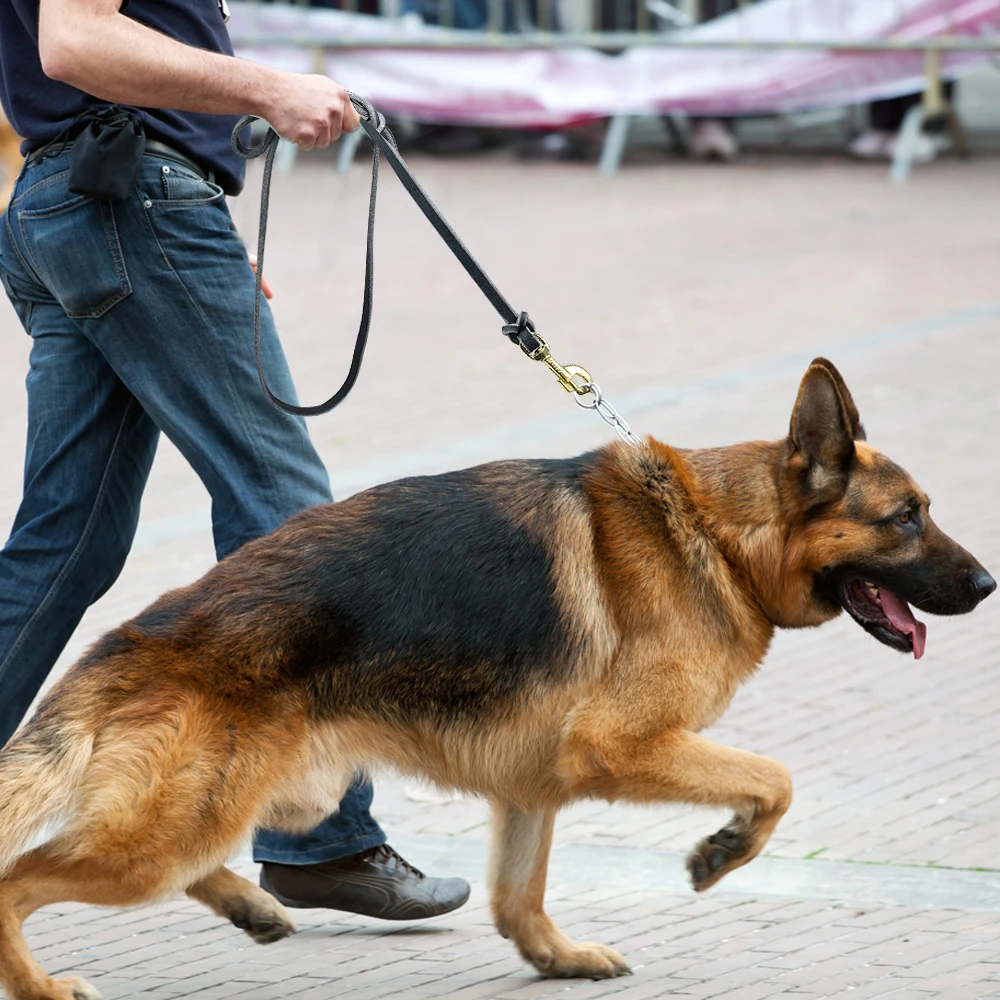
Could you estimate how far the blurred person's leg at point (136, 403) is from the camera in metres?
3.63

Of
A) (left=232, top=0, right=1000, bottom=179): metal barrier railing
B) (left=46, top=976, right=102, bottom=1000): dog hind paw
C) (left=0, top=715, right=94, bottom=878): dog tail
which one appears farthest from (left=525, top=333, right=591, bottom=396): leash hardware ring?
(left=232, top=0, right=1000, bottom=179): metal barrier railing

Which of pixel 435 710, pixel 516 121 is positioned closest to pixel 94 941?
pixel 435 710

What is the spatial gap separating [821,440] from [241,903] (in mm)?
1631

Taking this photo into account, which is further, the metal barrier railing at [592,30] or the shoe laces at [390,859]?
the metal barrier railing at [592,30]

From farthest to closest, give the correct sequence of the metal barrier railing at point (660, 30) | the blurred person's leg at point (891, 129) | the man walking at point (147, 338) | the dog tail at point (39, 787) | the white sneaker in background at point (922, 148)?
the blurred person's leg at point (891, 129) → the white sneaker in background at point (922, 148) → the metal barrier railing at point (660, 30) → the man walking at point (147, 338) → the dog tail at point (39, 787)

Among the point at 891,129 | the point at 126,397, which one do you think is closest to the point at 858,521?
the point at 126,397

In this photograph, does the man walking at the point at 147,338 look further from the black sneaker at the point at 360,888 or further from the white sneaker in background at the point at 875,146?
the white sneaker in background at the point at 875,146

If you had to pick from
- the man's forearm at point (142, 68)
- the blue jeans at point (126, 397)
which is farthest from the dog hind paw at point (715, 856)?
the man's forearm at point (142, 68)

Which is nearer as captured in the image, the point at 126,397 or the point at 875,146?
the point at 126,397

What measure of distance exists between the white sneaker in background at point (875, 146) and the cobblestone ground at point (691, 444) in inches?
21.5

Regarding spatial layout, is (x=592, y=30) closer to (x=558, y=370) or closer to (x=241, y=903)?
(x=558, y=370)

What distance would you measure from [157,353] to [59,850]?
43.3 inches

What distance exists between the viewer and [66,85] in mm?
3646

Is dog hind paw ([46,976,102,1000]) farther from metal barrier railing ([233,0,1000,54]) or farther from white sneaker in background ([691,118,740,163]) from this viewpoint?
white sneaker in background ([691,118,740,163])
